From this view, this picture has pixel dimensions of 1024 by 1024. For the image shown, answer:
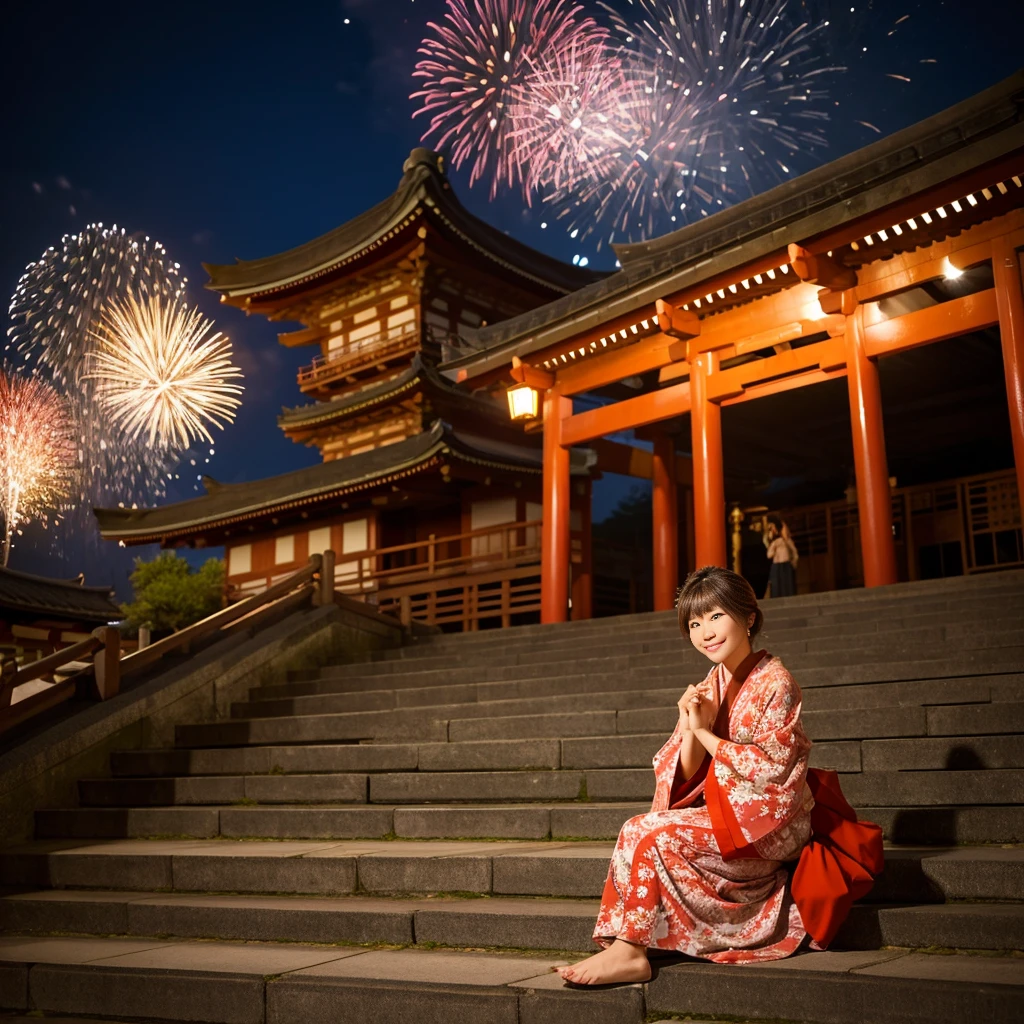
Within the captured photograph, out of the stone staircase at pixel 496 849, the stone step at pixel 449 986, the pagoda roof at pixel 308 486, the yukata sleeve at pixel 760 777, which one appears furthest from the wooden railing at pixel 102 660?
the pagoda roof at pixel 308 486

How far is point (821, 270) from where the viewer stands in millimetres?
9844

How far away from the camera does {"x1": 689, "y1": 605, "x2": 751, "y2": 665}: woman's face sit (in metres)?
3.45

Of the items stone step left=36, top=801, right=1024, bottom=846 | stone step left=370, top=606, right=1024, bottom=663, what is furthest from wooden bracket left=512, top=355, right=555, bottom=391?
stone step left=36, top=801, right=1024, bottom=846

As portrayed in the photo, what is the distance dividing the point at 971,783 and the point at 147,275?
77.0 feet

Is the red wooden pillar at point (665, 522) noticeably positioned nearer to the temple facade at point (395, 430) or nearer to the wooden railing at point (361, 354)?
the temple facade at point (395, 430)

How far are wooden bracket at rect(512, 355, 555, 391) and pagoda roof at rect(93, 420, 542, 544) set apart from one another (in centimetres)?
538

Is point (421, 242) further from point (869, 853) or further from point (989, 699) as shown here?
point (869, 853)

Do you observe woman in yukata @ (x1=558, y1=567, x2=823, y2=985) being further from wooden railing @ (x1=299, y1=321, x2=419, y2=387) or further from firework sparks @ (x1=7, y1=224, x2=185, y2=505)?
firework sparks @ (x1=7, y1=224, x2=185, y2=505)

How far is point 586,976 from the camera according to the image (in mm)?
3143

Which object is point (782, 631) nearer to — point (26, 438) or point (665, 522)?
point (665, 522)

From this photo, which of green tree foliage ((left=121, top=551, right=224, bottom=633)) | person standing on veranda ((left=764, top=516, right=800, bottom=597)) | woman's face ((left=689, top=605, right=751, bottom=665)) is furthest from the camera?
green tree foliage ((left=121, top=551, right=224, bottom=633))

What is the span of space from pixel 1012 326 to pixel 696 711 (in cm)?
689

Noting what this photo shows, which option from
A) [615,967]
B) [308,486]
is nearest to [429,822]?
[615,967]

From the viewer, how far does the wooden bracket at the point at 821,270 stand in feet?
31.7
